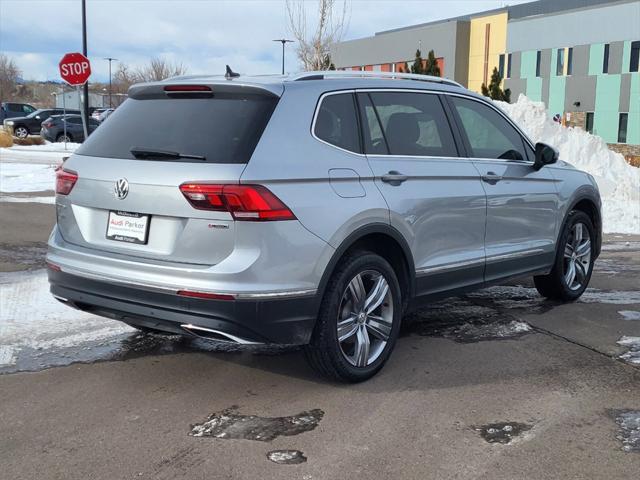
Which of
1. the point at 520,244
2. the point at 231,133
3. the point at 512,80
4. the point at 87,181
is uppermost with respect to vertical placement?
the point at 512,80

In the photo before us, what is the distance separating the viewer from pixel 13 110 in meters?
44.8

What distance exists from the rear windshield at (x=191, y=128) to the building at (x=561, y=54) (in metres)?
34.7

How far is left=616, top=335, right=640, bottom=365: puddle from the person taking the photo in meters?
5.24

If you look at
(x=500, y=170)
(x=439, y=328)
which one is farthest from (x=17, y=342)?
(x=500, y=170)

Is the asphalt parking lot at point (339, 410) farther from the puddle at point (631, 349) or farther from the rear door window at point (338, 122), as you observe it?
the rear door window at point (338, 122)

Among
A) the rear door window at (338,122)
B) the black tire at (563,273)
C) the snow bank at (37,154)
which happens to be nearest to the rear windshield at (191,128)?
the rear door window at (338,122)

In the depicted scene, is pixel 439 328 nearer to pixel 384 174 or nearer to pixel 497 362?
pixel 497 362

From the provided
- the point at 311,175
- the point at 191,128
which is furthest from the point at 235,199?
the point at 191,128

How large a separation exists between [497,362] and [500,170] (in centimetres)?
153

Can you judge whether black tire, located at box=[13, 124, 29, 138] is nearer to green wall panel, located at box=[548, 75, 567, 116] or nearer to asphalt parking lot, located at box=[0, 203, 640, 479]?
green wall panel, located at box=[548, 75, 567, 116]

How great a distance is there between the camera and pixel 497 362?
5152 millimetres

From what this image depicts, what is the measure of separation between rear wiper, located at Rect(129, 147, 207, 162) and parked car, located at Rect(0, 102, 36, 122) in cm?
4360

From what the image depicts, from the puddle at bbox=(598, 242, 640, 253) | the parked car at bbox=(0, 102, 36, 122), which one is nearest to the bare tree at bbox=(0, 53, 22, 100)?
the parked car at bbox=(0, 102, 36, 122)

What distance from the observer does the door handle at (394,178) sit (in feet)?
15.4
